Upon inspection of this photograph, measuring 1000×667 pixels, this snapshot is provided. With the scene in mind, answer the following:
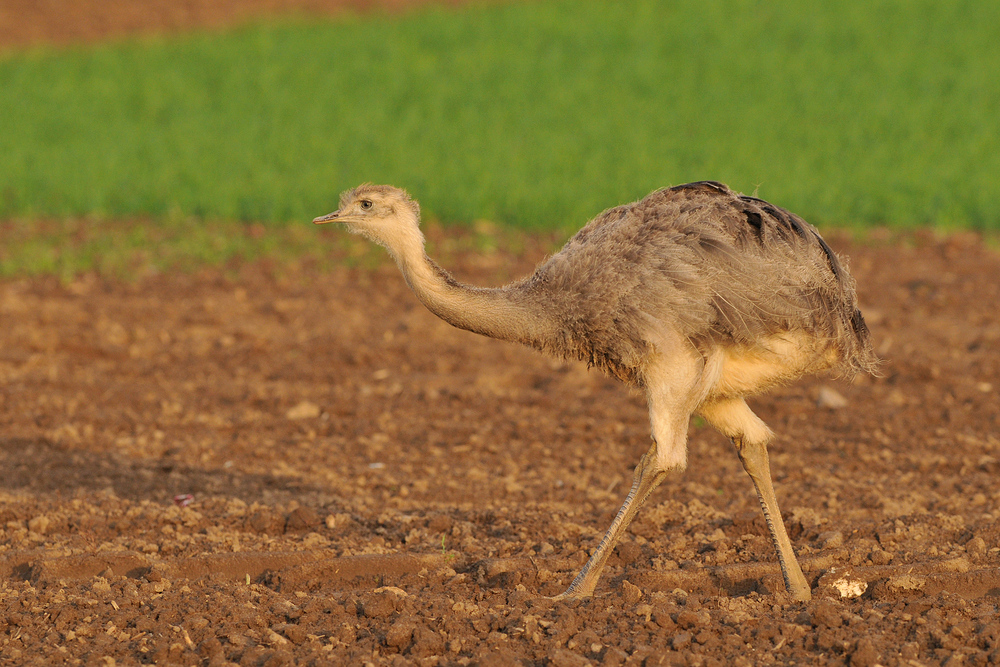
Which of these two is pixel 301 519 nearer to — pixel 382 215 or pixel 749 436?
pixel 382 215

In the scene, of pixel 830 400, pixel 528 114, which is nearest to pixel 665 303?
pixel 830 400

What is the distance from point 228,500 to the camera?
6.57 metres

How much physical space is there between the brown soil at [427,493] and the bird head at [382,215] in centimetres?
144

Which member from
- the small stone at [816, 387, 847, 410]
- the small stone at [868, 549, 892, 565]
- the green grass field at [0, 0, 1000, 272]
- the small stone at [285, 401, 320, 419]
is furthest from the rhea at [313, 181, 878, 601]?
the green grass field at [0, 0, 1000, 272]

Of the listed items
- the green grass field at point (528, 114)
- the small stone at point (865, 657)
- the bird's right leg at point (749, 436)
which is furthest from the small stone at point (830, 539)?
the green grass field at point (528, 114)

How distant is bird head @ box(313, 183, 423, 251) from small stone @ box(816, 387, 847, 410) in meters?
4.17

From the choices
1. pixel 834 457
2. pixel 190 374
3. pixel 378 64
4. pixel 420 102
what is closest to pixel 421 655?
pixel 834 457

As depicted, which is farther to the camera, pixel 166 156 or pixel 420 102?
pixel 420 102

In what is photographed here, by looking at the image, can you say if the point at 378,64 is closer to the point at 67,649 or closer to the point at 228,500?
the point at 228,500

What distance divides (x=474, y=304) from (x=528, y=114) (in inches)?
534

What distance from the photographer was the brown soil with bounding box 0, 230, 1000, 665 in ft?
15.4

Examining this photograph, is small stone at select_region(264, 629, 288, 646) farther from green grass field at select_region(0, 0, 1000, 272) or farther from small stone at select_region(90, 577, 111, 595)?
green grass field at select_region(0, 0, 1000, 272)

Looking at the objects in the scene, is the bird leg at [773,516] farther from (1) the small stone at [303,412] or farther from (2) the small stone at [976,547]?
(1) the small stone at [303,412]

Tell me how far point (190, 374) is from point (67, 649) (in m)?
4.61
